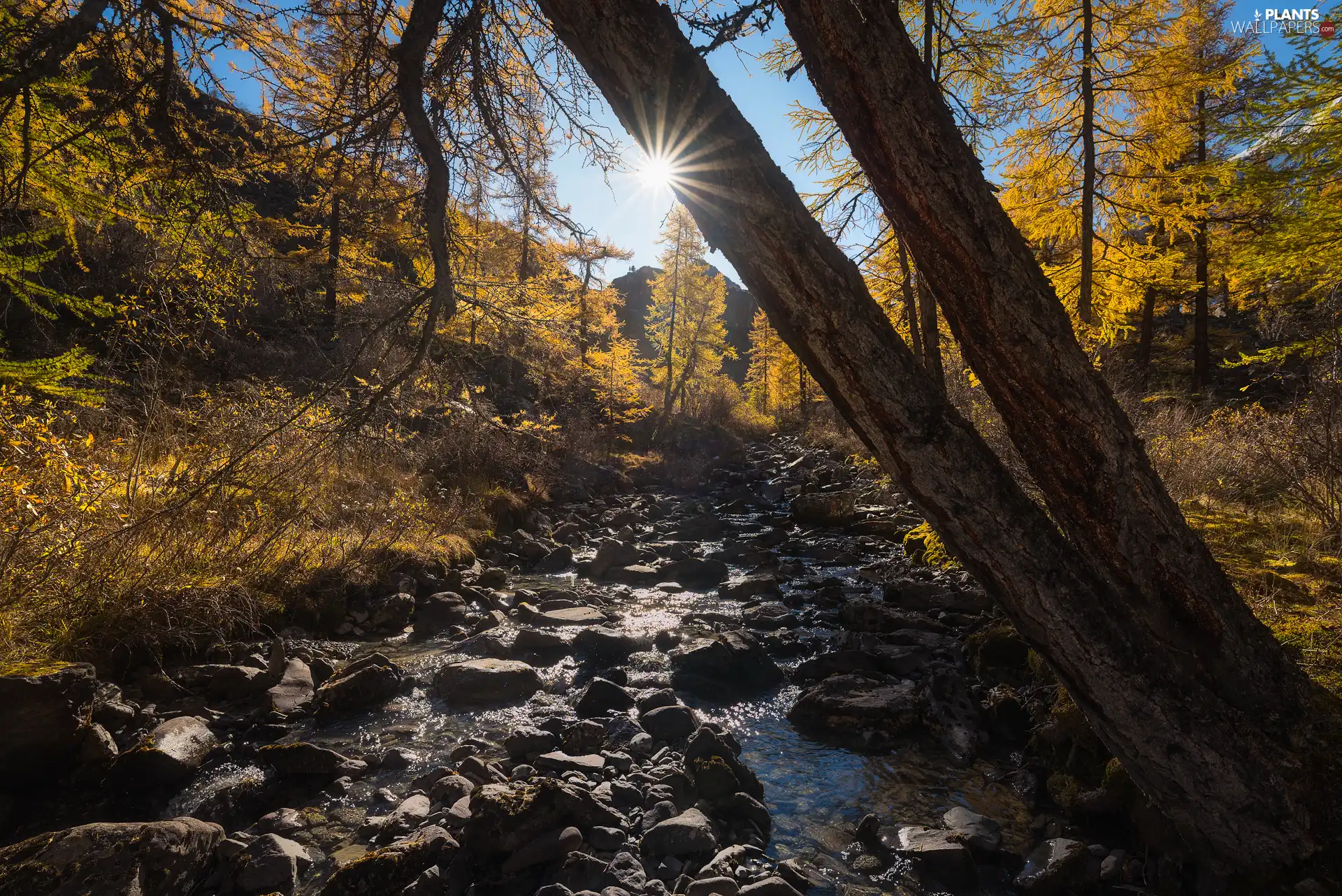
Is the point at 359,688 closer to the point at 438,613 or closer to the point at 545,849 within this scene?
the point at 438,613

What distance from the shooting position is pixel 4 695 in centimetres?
323

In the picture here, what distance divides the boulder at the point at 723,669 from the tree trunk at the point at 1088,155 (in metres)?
7.21

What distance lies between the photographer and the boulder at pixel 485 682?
493cm

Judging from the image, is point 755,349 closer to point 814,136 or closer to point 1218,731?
point 814,136

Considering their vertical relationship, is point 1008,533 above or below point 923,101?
below

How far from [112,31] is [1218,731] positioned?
18.0ft

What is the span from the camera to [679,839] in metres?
3.14

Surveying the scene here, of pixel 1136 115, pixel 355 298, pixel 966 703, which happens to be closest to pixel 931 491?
pixel 966 703

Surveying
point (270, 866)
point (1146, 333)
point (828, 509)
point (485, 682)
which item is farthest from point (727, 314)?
point (270, 866)

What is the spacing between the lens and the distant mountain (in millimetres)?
56844

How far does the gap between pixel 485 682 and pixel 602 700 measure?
1023 mm

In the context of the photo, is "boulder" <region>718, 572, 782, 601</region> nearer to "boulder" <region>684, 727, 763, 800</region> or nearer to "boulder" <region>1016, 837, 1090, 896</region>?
"boulder" <region>684, 727, 763, 800</region>

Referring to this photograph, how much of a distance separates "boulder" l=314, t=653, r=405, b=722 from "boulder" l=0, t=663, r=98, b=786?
1.37 meters

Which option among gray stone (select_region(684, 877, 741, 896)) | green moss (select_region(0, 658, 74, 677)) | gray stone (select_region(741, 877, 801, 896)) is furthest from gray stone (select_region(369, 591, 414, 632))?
gray stone (select_region(741, 877, 801, 896))
